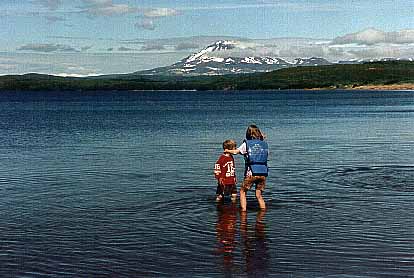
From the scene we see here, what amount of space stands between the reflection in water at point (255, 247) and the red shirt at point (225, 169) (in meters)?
1.38

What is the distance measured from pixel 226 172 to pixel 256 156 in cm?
155

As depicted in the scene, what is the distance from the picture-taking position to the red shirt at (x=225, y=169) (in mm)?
18641

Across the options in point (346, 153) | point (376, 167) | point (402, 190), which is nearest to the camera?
point (402, 190)

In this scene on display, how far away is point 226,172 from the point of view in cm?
1884

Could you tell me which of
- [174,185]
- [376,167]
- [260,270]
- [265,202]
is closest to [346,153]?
[376,167]

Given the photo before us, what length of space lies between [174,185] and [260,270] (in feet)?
37.2

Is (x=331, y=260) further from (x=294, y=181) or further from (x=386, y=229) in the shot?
(x=294, y=181)

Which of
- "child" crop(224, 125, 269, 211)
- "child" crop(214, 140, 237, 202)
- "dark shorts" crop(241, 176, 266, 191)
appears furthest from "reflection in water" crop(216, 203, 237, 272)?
"child" crop(224, 125, 269, 211)

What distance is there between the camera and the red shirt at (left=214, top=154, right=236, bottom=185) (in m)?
18.6

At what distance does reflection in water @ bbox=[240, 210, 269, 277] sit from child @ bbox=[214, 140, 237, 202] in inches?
55.0

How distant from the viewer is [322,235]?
15445mm

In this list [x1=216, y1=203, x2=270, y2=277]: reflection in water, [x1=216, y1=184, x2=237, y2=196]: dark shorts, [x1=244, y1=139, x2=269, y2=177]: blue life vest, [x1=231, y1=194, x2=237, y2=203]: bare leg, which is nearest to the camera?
[x1=216, y1=203, x2=270, y2=277]: reflection in water

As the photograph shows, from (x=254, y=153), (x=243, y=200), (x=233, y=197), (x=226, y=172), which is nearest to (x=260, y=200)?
(x=243, y=200)

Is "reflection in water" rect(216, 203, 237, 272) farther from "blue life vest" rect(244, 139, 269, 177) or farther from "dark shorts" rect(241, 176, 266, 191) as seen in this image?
"blue life vest" rect(244, 139, 269, 177)
